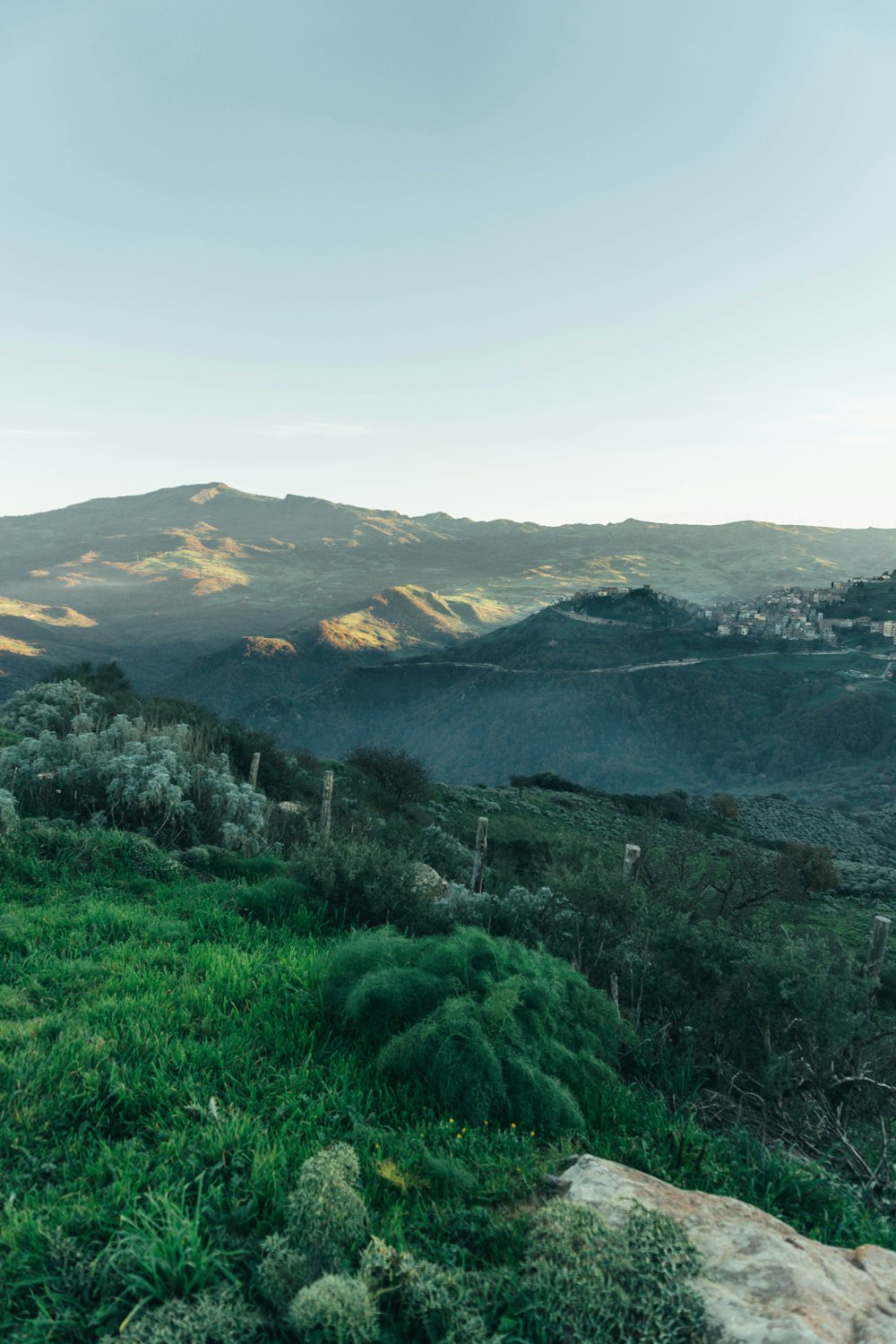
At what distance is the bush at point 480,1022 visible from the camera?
3.48 metres

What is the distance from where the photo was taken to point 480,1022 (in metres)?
3.73

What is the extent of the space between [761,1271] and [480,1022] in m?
1.67

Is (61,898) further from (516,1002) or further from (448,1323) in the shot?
(448,1323)

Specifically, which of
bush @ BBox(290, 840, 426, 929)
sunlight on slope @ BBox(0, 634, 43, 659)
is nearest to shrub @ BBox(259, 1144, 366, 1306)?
bush @ BBox(290, 840, 426, 929)

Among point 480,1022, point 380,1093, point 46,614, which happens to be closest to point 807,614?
point 480,1022

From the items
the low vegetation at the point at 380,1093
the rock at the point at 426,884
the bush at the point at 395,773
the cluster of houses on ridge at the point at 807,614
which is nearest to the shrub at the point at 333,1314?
the low vegetation at the point at 380,1093

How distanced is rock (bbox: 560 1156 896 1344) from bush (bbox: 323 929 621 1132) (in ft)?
1.98

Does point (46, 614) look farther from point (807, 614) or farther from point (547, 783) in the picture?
point (807, 614)

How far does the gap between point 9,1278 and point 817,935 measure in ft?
19.0

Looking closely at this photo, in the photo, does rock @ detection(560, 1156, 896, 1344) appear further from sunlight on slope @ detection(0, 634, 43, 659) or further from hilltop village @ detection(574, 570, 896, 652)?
sunlight on slope @ detection(0, 634, 43, 659)

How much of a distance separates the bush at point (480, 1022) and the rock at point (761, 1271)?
0.60 metres

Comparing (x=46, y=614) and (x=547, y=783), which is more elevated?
(x=46, y=614)

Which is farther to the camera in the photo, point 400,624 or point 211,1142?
point 400,624

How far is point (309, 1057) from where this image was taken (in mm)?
A: 3734
